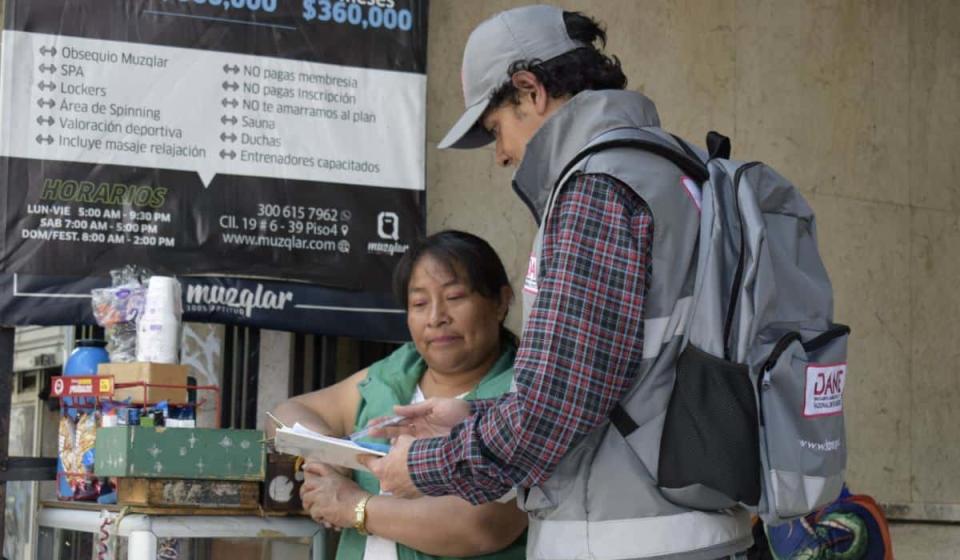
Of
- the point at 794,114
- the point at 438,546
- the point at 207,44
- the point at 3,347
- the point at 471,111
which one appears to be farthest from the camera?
the point at 794,114

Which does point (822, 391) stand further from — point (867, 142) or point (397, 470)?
point (867, 142)

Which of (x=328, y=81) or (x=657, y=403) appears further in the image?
(x=328, y=81)

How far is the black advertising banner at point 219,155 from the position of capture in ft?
12.1

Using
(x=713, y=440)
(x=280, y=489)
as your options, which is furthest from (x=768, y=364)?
(x=280, y=489)

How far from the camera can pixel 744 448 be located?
206 cm

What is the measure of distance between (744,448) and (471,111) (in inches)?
31.3

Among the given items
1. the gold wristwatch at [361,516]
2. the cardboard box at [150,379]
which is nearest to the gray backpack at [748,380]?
the gold wristwatch at [361,516]

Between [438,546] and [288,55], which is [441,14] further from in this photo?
[438,546]

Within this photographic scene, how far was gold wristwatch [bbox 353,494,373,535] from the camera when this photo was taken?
3.02 metres

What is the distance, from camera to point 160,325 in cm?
337

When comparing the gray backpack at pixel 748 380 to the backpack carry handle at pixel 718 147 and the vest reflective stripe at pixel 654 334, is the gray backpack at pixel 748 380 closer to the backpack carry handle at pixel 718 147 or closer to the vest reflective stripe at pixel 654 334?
the vest reflective stripe at pixel 654 334

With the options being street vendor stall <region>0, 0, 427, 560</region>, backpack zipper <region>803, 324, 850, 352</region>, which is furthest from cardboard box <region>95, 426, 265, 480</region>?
backpack zipper <region>803, 324, 850, 352</region>

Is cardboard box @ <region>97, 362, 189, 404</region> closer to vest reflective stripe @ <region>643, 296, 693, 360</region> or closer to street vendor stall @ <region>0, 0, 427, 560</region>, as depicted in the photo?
street vendor stall @ <region>0, 0, 427, 560</region>

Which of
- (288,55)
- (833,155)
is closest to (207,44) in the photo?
(288,55)
